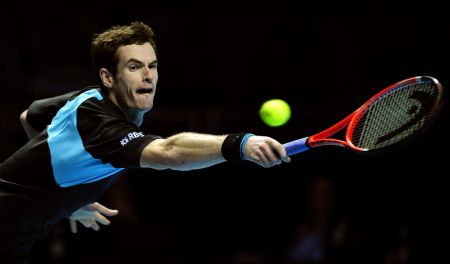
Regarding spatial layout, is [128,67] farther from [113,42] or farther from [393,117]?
[393,117]

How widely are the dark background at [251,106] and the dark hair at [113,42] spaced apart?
3359 millimetres

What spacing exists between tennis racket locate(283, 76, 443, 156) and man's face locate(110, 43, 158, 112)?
3.75ft

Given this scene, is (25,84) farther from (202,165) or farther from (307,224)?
(202,165)

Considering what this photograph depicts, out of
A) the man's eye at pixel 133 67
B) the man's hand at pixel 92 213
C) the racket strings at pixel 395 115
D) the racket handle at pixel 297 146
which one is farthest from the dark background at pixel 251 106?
the racket handle at pixel 297 146

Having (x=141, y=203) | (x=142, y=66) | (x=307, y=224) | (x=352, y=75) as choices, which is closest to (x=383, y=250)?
(x=307, y=224)

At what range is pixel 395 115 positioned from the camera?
4.11 metres

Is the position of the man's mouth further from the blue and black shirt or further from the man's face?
the blue and black shirt

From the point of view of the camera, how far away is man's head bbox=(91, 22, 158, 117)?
425 centimetres

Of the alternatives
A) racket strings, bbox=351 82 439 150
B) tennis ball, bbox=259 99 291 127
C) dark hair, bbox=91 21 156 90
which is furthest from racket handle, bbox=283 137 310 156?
tennis ball, bbox=259 99 291 127

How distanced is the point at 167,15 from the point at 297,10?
6.22ft

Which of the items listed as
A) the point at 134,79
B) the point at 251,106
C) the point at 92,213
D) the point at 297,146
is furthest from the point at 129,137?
the point at 251,106

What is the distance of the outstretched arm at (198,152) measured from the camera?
10.9ft

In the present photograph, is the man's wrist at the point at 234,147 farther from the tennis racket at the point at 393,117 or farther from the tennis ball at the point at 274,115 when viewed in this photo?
the tennis ball at the point at 274,115

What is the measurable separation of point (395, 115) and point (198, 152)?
1273 mm
